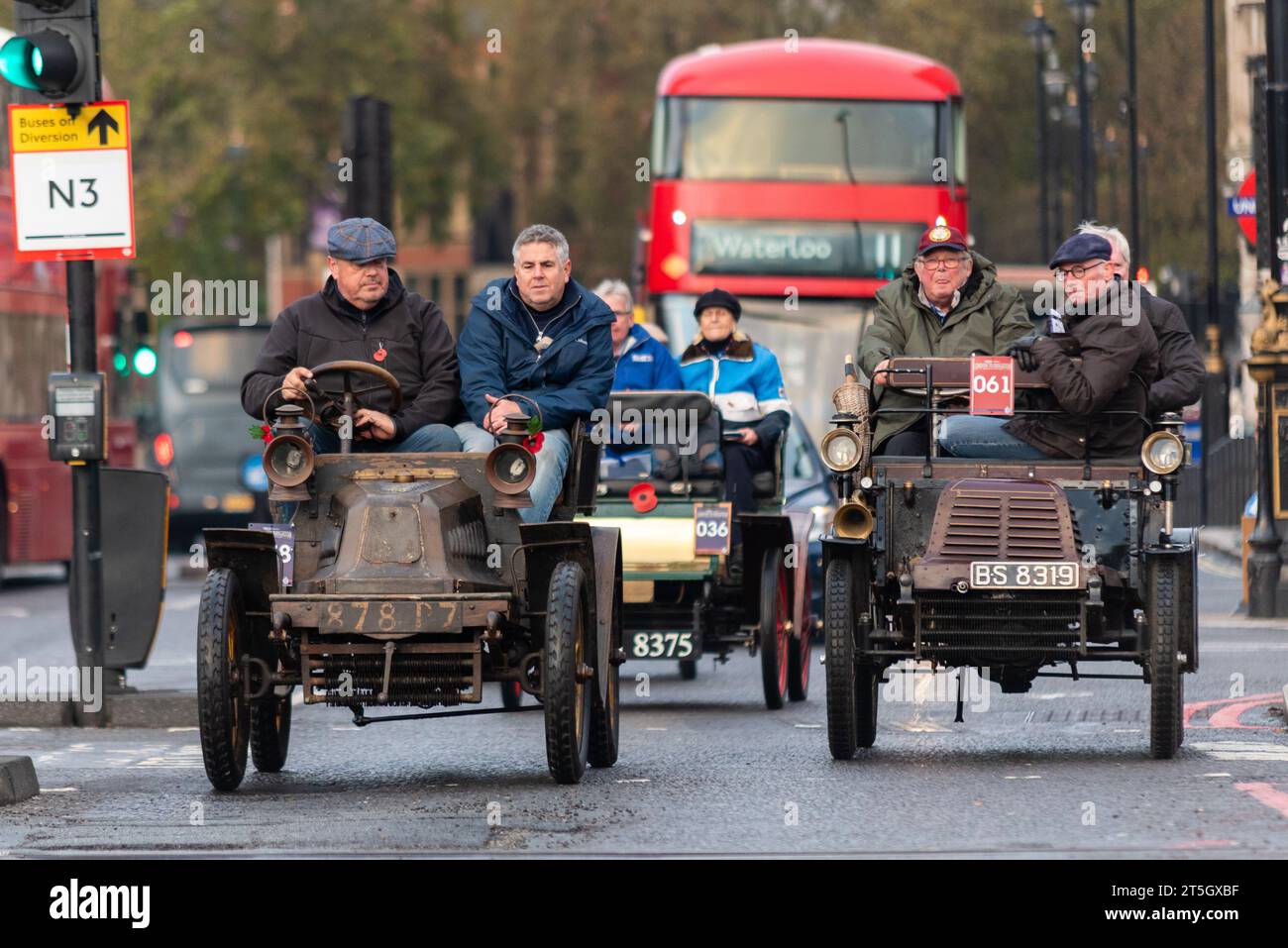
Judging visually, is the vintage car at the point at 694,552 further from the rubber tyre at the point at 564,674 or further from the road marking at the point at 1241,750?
the rubber tyre at the point at 564,674

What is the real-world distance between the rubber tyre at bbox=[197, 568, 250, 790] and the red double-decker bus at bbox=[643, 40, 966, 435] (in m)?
16.6

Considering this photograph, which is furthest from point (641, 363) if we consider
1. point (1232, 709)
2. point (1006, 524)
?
point (1006, 524)

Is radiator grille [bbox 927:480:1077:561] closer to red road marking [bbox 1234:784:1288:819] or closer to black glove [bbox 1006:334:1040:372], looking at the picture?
black glove [bbox 1006:334:1040:372]

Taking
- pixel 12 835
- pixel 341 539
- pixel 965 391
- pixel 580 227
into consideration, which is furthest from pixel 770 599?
pixel 580 227

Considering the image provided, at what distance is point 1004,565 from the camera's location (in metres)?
10.6

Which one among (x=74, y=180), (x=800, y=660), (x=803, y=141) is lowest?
(x=800, y=660)

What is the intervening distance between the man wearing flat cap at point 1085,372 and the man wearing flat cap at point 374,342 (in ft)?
6.78

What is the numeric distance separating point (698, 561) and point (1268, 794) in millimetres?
4752

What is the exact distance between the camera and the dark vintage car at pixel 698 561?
13.8 meters

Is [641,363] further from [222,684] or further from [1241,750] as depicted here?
[222,684]

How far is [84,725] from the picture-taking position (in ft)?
43.5

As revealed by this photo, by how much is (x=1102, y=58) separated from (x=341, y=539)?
169 ft

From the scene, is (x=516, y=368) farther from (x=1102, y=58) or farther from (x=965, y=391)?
(x=1102, y=58)
